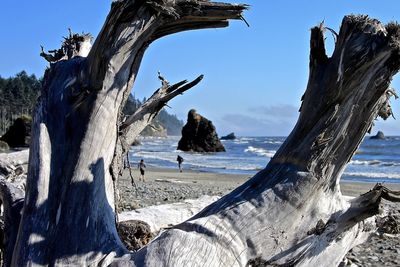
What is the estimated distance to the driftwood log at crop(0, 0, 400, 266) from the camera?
9.81 feet

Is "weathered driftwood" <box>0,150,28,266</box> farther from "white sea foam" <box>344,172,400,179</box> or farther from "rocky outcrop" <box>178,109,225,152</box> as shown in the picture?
"rocky outcrop" <box>178,109,225,152</box>

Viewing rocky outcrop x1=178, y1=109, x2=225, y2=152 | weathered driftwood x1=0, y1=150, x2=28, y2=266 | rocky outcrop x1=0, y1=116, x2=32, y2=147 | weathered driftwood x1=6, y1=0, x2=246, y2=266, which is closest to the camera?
weathered driftwood x1=6, y1=0, x2=246, y2=266

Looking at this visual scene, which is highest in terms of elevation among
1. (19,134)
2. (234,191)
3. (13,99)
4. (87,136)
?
(13,99)

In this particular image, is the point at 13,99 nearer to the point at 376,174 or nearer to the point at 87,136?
the point at 376,174

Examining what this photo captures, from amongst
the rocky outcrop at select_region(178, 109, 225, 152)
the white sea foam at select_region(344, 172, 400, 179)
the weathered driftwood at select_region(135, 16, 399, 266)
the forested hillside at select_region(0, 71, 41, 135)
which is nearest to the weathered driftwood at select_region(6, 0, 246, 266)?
the weathered driftwood at select_region(135, 16, 399, 266)

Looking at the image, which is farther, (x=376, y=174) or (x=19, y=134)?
(x=19, y=134)

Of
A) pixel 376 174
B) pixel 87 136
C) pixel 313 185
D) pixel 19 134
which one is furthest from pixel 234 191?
pixel 19 134

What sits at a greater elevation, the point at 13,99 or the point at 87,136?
→ the point at 13,99

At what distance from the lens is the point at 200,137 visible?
6700 cm

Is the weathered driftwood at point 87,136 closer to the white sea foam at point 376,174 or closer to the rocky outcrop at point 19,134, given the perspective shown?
the white sea foam at point 376,174

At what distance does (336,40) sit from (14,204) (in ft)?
8.19

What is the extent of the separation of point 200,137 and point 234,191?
63.8m

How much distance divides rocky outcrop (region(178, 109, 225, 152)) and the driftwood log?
6117 centimetres

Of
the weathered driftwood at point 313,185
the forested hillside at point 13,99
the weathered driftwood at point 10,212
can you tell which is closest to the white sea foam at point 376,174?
the weathered driftwood at point 10,212
